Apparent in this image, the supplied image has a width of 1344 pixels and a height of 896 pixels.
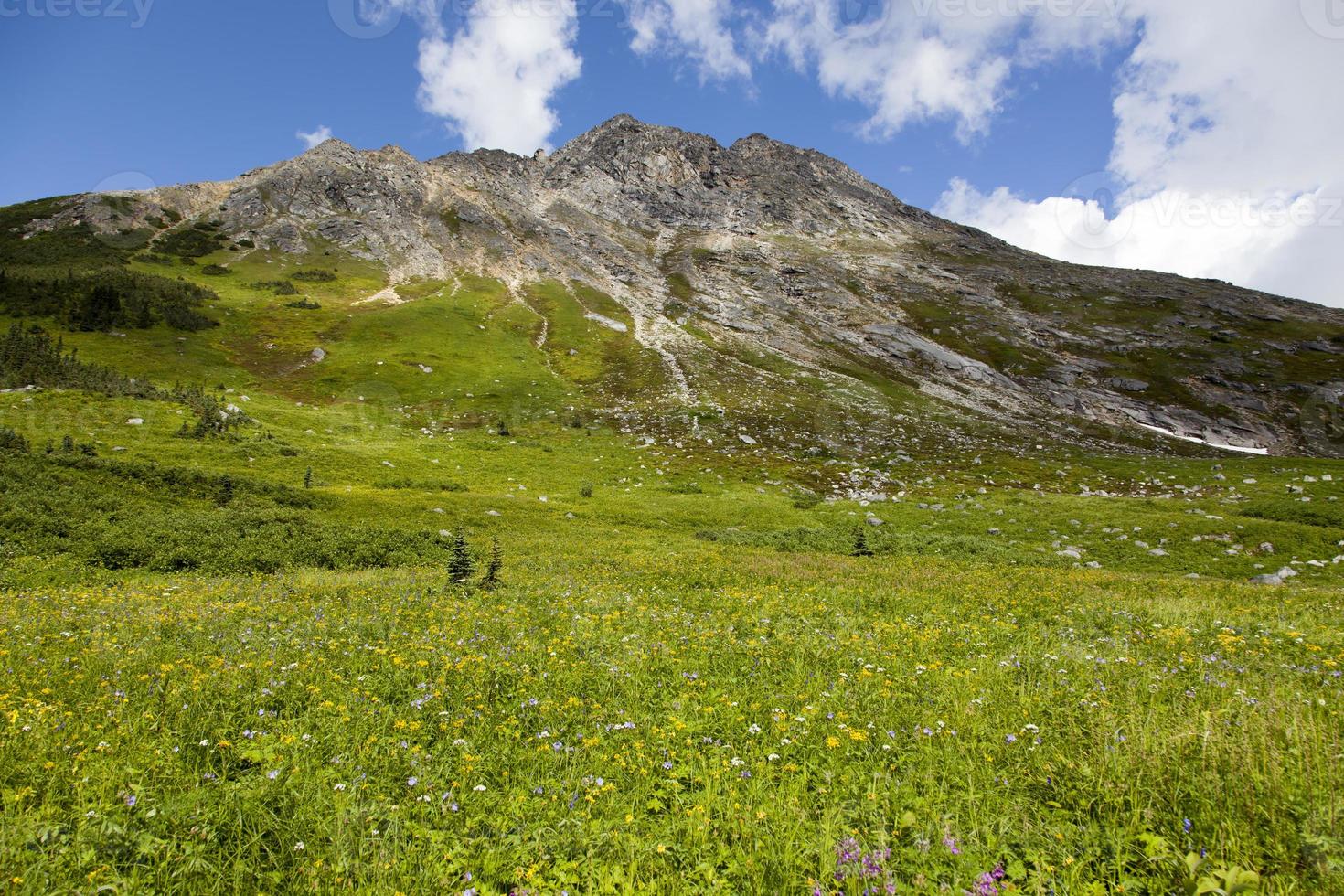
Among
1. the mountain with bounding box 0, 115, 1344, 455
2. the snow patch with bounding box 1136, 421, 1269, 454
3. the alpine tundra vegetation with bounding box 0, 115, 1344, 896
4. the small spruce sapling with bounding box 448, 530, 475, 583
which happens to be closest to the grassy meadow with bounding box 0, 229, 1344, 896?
the alpine tundra vegetation with bounding box 0, 115, 1344, 896

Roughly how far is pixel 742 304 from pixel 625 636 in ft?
364

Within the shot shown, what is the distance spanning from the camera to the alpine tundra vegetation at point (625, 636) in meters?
4.63

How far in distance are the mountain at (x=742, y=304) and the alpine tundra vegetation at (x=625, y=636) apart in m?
2.64

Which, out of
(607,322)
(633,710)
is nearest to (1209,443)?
(607,322)

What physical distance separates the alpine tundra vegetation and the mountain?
264cm

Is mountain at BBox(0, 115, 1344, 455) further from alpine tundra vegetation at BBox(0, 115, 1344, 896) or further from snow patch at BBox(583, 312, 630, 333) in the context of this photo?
alpine tundra vegetation at BBox(0, 115, 1344, 896)

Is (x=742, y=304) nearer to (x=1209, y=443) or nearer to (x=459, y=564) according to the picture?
(x=1209, y=443)

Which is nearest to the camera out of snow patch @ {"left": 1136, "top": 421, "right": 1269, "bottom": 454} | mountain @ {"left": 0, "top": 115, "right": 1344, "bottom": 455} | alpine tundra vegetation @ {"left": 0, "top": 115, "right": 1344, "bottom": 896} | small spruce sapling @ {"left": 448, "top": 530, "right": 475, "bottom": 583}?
alpine tundra vegetation @ {"left": 0, "top": 115, "right": 1344, "bottom": 896}

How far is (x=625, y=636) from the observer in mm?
10359

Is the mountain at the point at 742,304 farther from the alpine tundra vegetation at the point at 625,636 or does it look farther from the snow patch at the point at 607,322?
the alpine tundra vegetation at the point at 625,636

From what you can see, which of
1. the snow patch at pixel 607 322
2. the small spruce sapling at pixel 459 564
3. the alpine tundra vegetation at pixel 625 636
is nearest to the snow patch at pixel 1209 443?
the alpine tundra vegetation at pixel 625 636

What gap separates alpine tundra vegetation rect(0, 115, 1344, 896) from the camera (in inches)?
182

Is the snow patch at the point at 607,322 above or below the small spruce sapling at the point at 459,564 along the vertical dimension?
above

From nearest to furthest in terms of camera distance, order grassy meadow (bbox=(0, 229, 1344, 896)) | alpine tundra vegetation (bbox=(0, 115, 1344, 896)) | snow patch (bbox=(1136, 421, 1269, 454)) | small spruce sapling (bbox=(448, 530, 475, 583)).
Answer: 1. grassy meadow (bbox=(0, 229, 1344, 896))
2. alpine tundra vegetation (bbox=(0, 115, 1344, 896))
3. small spruce sapling (bbox=(448, 530, 475, 583))
4. snow patch (bbox=(1136, 421, 1269, 454))
